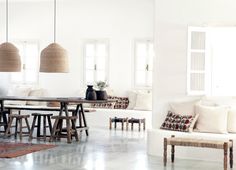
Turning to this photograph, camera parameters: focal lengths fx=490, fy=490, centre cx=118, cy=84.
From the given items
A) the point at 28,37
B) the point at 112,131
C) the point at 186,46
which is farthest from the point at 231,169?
the point at 28,37

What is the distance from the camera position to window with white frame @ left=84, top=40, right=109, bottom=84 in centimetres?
1364

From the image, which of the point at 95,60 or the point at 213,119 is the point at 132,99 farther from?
the point at 213,119

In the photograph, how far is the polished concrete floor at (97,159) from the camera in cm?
706

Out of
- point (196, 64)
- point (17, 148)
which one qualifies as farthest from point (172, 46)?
point (17, 148)

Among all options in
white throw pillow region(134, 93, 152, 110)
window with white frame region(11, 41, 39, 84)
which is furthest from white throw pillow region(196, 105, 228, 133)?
window with white frame region(11, 41, 39, 84)

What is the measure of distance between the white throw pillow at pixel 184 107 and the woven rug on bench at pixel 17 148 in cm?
240

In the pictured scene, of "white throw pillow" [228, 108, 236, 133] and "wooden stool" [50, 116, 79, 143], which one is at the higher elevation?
"white throw pillow" [228, 108, 236, 133]

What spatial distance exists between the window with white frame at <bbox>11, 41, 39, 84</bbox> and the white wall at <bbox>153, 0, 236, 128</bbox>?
661 cm

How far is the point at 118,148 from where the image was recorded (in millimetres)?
8992

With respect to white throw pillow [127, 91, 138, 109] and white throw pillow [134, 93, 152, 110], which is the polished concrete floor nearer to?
white throw pillow [134, 93, 152, 110]

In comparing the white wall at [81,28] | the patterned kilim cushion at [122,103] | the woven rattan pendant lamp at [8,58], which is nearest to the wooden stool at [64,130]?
the woven rattan pendant lamp at [8,58]

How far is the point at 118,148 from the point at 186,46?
2.24 metres

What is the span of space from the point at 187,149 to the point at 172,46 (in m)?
1.82

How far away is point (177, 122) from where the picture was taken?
8.12 metres
